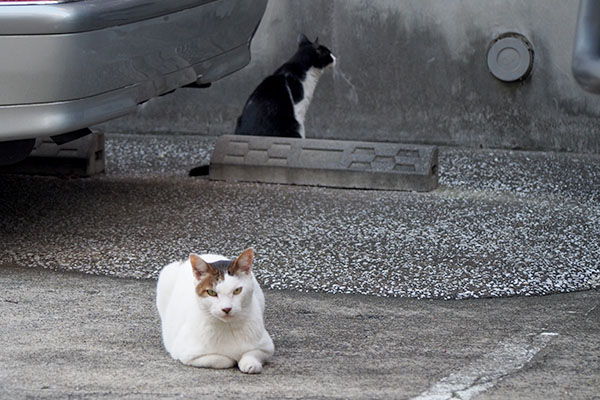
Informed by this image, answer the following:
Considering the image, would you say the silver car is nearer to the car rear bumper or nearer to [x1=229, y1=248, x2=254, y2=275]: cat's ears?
the car rear bumper

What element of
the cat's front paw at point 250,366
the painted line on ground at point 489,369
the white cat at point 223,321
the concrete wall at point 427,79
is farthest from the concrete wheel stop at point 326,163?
the cat's front paw at point 250,366

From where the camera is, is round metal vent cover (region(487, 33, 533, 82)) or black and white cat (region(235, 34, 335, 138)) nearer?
black and white cat (region(235, 34, 335, 138))

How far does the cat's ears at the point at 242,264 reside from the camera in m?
3.17

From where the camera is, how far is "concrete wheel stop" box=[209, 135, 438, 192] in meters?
6.09

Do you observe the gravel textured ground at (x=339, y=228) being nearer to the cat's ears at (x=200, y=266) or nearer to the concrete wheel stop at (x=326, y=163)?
the concrete wheel stop at (x=326, y=163)

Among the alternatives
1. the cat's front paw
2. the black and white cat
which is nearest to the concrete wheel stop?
the black and white cat

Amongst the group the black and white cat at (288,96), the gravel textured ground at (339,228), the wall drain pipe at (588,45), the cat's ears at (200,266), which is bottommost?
the gravel textured ground at (339,228)

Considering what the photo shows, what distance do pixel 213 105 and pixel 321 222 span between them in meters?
2.95

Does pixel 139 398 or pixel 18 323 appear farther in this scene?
pixel 18 323

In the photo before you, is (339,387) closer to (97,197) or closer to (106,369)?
(106,369)

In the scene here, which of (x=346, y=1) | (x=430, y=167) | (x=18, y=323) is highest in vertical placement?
(x=346, y=1)

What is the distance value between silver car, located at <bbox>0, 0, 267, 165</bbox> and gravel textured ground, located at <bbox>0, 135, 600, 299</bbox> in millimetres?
621

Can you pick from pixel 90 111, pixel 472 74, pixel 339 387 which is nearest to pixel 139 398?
pixel 339 387

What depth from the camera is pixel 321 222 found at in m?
5.32
